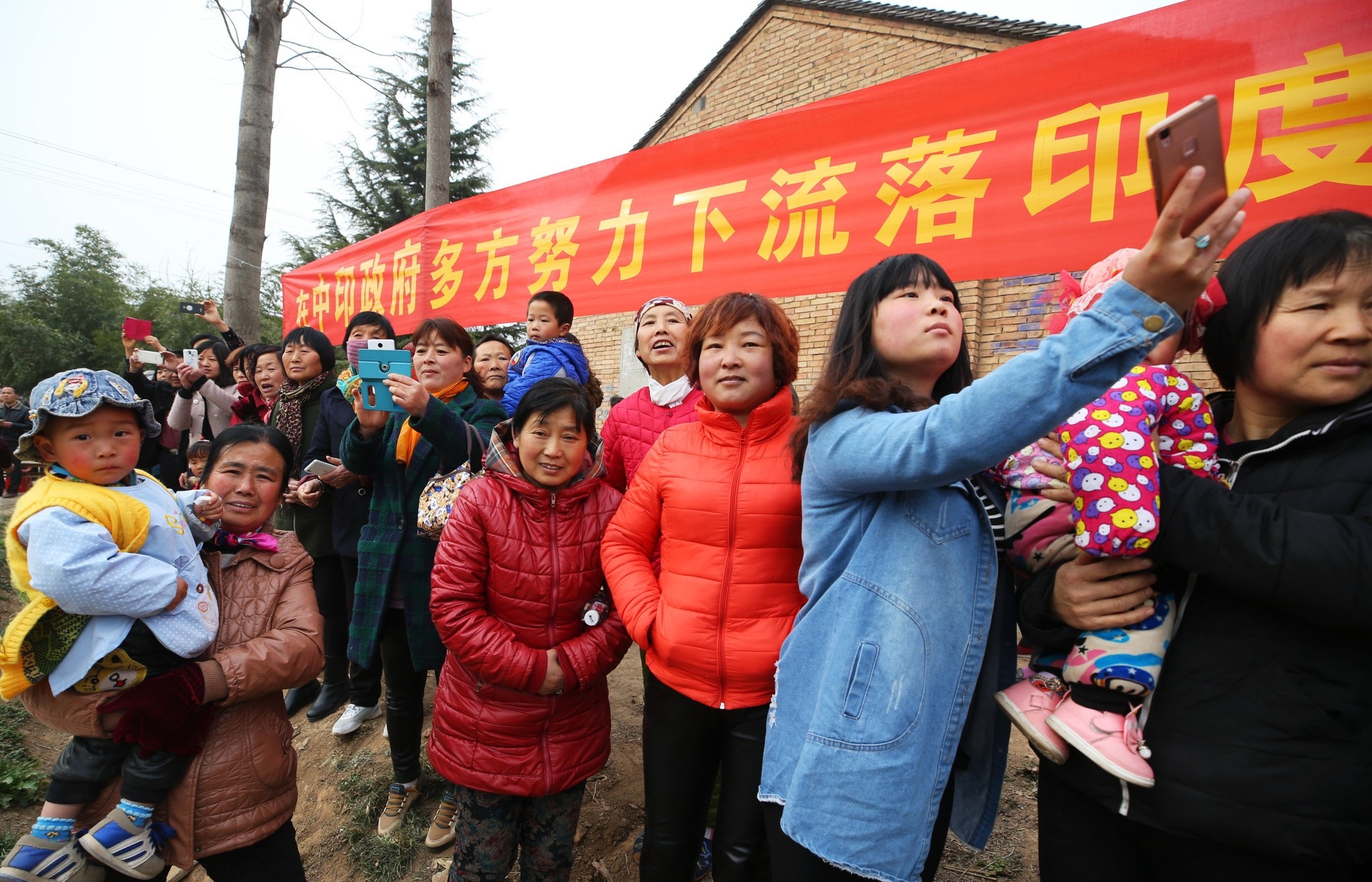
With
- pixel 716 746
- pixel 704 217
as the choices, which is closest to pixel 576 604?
pixel 716 746

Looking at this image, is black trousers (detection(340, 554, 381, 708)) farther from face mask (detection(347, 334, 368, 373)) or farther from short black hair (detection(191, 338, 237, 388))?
short black hair (detection(191, 338, 237, 388))

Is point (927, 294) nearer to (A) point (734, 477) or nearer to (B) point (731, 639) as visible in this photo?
(A) point (734, 477)

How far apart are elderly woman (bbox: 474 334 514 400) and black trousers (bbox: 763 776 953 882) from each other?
2340 millimetres

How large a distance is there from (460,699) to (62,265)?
26281 millimetres

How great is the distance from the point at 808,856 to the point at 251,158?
6.72m

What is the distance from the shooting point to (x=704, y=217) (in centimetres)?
313

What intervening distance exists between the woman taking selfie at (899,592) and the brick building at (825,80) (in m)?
3.75

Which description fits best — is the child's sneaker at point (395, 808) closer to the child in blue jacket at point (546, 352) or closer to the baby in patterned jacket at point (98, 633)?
the baby in patterned jacket at point (98, 633)

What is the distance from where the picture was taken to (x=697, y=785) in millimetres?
1709

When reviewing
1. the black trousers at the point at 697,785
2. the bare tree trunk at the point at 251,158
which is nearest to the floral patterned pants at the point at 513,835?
the black trousers at the point at 697,785

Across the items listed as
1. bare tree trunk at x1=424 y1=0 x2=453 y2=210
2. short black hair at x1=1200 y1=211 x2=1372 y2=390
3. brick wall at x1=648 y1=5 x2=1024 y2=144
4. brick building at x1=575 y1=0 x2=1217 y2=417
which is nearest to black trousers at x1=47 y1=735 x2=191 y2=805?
short black hair at x1=1200 y1=211 x2=1372 y2=390

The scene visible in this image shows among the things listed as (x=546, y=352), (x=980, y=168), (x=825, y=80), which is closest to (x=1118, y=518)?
(x=980, y=168)

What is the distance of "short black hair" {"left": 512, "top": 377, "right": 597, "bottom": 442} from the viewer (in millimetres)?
1921

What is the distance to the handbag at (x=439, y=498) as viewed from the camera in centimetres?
222
